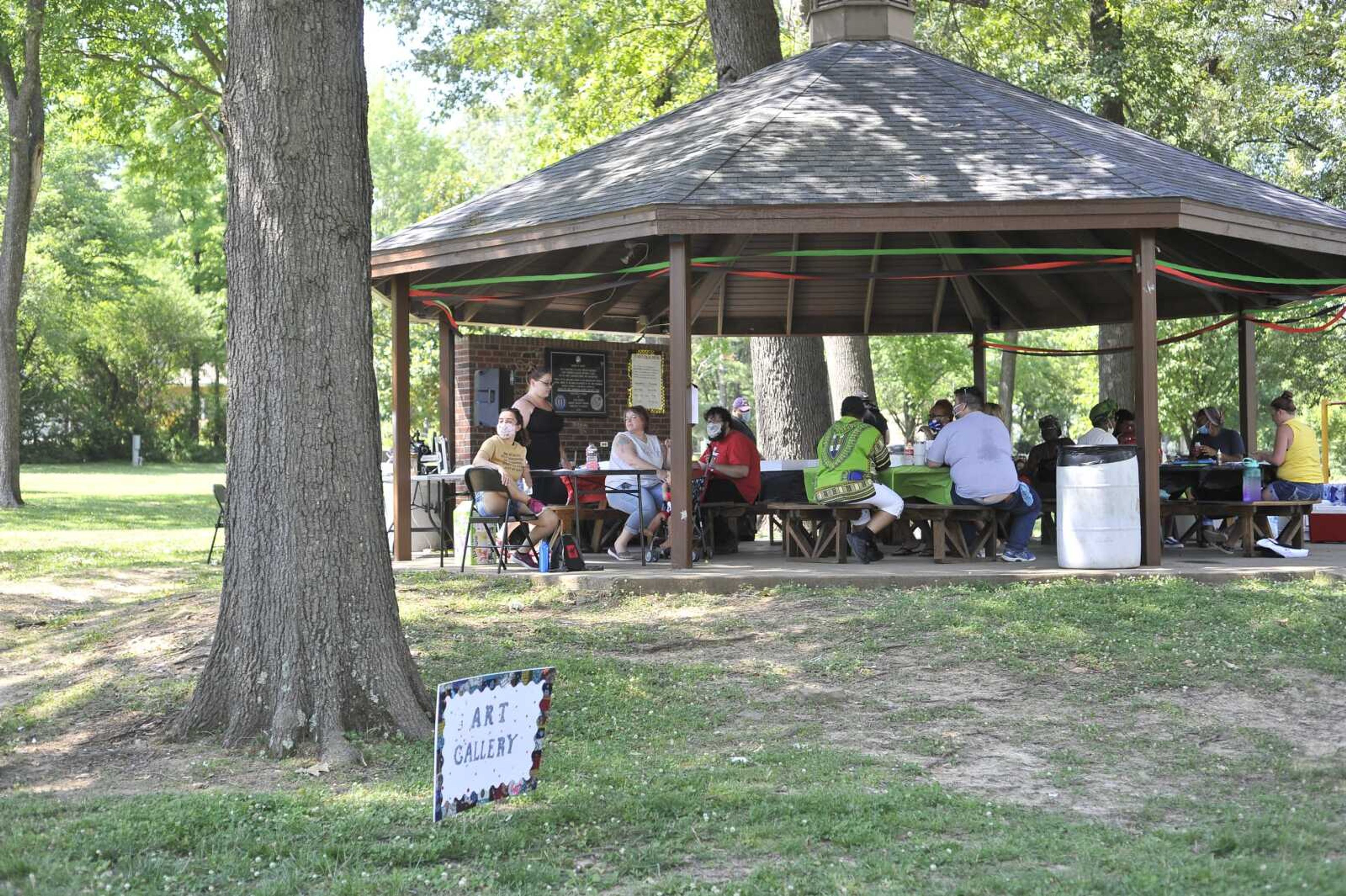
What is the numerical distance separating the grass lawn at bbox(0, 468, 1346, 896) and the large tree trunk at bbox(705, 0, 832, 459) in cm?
675

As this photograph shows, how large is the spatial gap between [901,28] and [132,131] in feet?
49.4

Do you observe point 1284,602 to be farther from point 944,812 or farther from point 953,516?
point 944,812

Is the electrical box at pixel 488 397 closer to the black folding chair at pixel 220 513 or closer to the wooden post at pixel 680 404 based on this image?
the black folding chair at pixel 220 513

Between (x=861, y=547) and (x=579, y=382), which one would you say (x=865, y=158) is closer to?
(x=861, y=547)

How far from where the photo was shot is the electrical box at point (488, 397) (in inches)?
581

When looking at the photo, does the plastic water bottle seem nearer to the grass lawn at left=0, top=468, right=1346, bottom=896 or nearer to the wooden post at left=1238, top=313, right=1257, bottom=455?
the grass lawn at left=0, top=468, right=1346, bottom=896

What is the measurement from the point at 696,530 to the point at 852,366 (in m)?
6.56

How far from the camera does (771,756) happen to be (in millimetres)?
6188

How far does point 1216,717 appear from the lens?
6.90 m

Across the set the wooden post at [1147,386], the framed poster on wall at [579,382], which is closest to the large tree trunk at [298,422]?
the wooden post at [1147,386]

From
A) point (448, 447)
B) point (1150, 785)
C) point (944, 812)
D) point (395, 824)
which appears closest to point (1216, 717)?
point (1150, 785)

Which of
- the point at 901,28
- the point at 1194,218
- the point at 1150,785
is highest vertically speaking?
the point at 901,28

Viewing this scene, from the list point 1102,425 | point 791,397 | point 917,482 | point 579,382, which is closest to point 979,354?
point 791,397

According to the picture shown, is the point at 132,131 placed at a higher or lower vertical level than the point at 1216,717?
higher
